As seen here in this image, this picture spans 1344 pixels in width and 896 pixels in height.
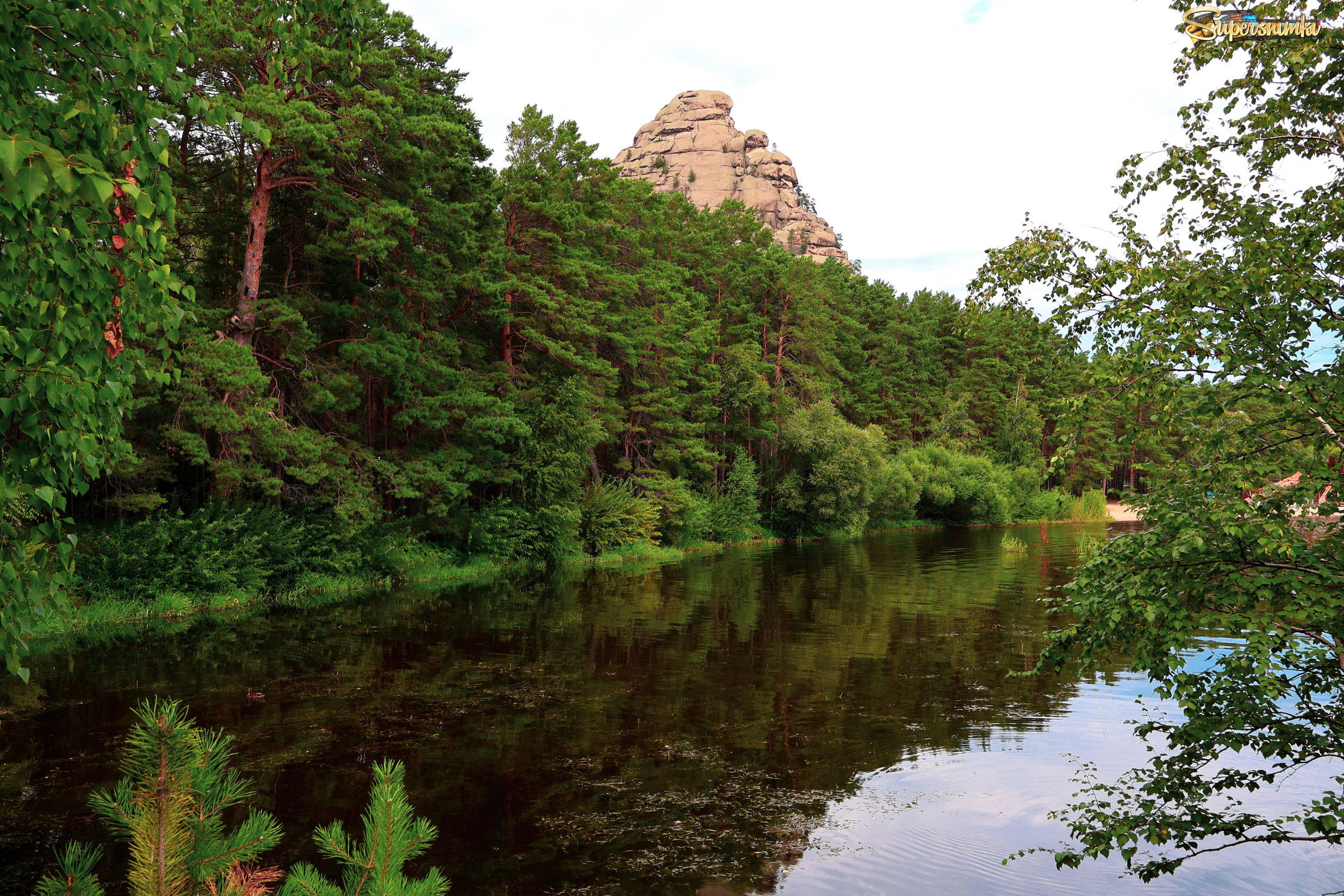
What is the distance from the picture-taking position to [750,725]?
460 inches

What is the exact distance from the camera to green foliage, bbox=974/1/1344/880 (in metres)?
4.88

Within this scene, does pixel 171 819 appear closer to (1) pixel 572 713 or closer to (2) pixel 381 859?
(2) pixel 381 859

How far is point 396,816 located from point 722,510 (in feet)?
124

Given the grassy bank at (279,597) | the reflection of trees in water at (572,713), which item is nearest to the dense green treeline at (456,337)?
the grassy bank at (279,597)

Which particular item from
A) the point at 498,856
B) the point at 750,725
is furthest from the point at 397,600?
the point at 498,856

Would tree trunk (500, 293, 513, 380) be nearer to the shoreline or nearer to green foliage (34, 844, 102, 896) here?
the shoreline

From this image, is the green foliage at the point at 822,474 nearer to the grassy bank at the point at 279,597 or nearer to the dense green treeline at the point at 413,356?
the dense green treeline at the point at 413,356

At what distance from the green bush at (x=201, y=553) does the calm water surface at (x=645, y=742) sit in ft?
4.71

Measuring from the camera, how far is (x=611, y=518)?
3212 centimetres

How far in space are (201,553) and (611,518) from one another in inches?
620

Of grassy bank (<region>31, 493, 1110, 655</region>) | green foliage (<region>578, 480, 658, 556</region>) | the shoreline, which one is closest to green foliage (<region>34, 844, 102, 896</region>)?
the shoreline

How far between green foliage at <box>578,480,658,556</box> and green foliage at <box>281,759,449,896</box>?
90.7ft

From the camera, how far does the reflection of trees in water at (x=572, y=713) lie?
8.06m

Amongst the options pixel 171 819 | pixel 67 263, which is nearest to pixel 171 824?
pixel 171 819
